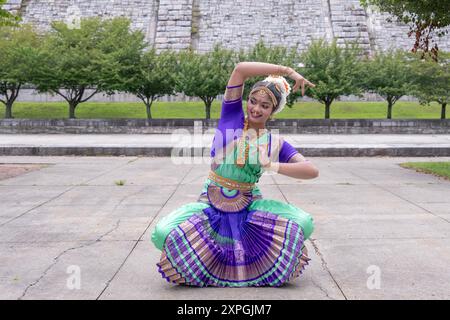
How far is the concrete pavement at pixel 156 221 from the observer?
4.54 metres

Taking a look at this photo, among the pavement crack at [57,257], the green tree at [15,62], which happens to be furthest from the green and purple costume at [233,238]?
the green tree at [15,62]

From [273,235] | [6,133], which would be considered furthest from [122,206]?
[6,133]

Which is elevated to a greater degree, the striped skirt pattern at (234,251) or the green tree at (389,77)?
the green tree at (389,77)

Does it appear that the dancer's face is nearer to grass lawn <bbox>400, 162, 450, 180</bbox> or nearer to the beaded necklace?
the beaded necklace

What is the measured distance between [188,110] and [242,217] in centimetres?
2909

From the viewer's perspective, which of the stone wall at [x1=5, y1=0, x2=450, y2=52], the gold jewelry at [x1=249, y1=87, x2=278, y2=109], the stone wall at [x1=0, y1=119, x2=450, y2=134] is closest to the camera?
the gold jewelry at [x1=249, y1=87, x2=278, y2=109]

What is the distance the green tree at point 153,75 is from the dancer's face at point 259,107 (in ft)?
79.2

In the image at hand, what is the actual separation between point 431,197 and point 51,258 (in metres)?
6.74

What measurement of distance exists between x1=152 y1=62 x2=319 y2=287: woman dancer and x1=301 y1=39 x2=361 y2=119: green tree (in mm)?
24015

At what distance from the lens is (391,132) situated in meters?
27.7

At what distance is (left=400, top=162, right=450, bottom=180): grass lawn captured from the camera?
41.8 ft

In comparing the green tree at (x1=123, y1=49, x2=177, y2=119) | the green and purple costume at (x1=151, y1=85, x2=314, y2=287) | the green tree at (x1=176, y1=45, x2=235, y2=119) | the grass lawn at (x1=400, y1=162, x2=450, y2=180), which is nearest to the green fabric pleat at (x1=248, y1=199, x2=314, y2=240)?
the green and purple costume at (x1=151, y1=85, x2=314, y2=287)

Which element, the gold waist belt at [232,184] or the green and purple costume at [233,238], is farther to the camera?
the gold waist belt at [232,184]

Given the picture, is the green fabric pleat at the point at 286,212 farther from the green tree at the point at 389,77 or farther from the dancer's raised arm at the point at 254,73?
the green tree at the point at 389,77
